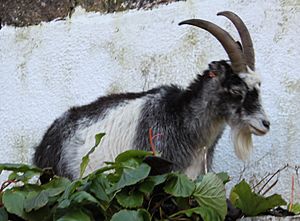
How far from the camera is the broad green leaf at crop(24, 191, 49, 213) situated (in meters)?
2.95

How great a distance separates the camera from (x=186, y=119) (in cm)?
485

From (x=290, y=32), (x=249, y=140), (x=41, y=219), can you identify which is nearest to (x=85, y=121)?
(x=249, y=140)

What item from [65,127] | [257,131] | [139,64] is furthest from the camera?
[139,64]

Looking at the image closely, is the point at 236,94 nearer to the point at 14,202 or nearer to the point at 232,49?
the point at 232,49

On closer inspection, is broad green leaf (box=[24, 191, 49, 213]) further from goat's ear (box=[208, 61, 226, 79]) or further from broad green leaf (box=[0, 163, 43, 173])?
goat's ear (box=[208, 61, 226, 79])

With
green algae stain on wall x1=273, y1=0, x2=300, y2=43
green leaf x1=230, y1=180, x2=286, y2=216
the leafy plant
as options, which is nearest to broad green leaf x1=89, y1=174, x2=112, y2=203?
the leafy plant

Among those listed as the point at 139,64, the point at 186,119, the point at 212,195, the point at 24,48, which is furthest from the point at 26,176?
the point at 24,48

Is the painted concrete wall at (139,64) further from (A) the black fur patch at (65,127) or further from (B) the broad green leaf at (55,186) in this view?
(B) the broad green leaf at (55,186)

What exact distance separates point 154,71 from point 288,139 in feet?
3.11

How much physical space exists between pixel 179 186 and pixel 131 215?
0.67ft

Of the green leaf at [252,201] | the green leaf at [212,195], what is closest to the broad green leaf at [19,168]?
the green leaf at [212,195]

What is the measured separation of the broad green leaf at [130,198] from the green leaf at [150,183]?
22mm

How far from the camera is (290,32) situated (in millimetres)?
5172

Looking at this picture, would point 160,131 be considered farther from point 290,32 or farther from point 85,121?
point 290,32
